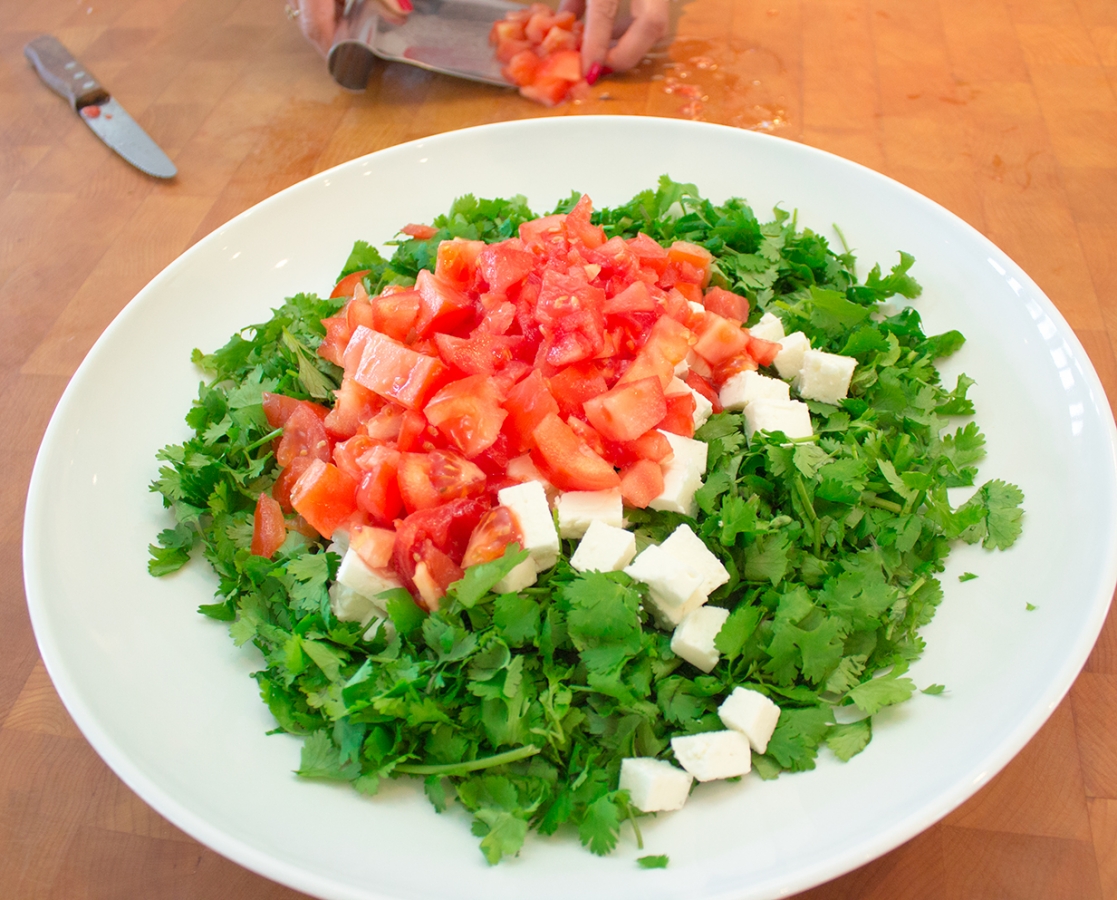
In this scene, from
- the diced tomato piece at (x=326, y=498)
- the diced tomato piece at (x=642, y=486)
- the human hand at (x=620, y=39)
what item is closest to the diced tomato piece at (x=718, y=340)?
the diced tomato piece at (x=642, y=486)

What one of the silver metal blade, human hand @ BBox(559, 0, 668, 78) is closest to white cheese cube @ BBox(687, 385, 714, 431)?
human hand @ BBox(559, 0, 668, 78)

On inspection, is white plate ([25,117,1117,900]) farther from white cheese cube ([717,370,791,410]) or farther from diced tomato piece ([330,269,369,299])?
white cheese cube ([717,370,791,410])

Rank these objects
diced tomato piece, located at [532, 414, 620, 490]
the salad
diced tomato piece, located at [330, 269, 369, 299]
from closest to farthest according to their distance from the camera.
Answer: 1. the salad
2. diced tomato piece, located at [532, 414, 620, 490]
3. diced tomato piece, located at [330, 269, 369, 299]

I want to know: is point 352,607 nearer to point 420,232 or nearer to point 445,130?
point 420,232

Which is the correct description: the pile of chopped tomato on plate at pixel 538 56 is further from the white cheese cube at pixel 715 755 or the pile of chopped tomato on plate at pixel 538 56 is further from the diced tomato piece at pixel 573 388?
the white cheese cube at pixel 715 755

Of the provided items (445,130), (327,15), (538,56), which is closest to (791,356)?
(445,130)

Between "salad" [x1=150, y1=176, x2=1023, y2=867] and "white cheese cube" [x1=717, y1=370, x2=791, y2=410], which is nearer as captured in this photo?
"salad" [x1=150, y1=176, x2=1023, y2=867]
